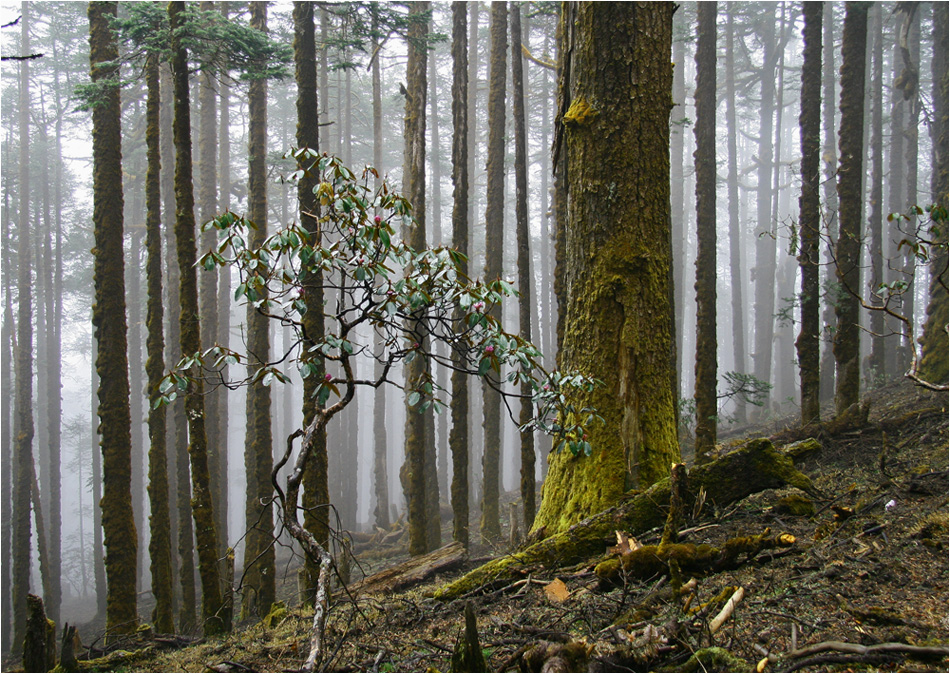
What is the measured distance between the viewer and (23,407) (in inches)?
587

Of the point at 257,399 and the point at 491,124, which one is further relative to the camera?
the point at 491,124

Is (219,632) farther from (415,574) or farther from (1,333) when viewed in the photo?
(1,333)

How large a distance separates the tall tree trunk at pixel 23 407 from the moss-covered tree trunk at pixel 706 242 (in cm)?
947

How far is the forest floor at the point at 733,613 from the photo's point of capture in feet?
7.40

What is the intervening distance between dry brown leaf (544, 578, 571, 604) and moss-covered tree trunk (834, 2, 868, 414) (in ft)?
22.8

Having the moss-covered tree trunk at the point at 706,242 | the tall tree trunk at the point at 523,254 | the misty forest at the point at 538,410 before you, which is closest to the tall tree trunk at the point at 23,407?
the misty forest at the point at 538,410

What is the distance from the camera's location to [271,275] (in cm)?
315

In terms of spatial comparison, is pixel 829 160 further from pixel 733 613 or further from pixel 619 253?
pixel 733 613

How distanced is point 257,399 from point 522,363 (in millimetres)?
7494

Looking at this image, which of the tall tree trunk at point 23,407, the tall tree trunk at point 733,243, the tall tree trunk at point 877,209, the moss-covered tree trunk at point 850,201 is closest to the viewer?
the moss-covered tree trunk at point 850,201

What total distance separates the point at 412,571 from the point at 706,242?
7.82m

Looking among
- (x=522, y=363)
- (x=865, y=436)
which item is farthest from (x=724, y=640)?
(x=865, y=436)

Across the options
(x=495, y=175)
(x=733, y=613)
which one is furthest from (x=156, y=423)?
(x=733, y=613)

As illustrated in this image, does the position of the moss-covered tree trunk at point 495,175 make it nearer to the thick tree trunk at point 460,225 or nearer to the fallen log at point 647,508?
the thick tree trunk at point 460,225
